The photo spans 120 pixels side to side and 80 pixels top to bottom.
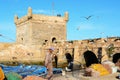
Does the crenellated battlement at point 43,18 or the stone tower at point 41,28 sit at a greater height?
the crenellated battlement at point 43,18

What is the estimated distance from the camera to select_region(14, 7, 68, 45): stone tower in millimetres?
43969

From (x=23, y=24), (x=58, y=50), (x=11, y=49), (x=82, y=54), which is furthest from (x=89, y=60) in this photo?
(x=23, y=24)

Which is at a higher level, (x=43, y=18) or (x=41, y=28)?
(x=43, y=18)

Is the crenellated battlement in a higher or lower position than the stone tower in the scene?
higher

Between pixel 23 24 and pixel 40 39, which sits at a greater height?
pixel 23 24

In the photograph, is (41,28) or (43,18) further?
(43,18)

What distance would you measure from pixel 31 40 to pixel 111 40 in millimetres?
18014

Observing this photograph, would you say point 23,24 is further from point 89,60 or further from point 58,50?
point 89,60

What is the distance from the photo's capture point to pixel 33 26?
44.1 m

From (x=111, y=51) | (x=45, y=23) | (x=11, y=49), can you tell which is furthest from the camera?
(x=45, y=23)

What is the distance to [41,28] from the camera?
44.6 m

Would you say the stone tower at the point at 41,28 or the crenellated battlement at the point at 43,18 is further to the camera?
the crenellated battlement at the point at 43,18

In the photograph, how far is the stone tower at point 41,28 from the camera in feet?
144

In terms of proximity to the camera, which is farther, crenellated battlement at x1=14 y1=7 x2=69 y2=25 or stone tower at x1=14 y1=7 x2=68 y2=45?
crenellated battlement at x1=14 y1=7 x2=69 y2=25
